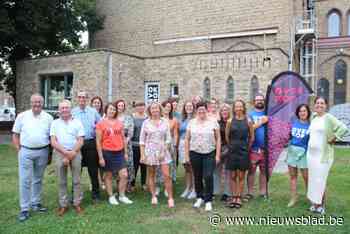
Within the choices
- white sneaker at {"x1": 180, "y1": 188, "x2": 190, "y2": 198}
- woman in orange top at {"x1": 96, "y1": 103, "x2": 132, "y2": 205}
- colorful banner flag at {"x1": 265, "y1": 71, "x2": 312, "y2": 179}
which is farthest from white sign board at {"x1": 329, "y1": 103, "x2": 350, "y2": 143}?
woman in orange top at {"x1": 96, "y1": 103, "x2": 132, "y2": 205}

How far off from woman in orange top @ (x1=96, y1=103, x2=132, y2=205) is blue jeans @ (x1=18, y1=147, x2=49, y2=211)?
34.2 inches

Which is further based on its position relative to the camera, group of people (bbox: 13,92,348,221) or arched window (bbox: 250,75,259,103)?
arched window (bbox: 250,75,259,103)

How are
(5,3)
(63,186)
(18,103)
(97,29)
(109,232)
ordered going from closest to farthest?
(109,232) < (63,186) < (5,3) < (18,103) < (97,29)

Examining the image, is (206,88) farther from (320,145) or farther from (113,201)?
(320,145)

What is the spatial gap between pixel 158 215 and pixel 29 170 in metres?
2.11

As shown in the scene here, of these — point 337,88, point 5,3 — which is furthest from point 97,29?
point 337,88

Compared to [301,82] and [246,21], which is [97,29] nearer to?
[246,21]

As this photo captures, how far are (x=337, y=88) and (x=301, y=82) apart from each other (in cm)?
1661

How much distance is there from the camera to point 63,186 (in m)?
5.72

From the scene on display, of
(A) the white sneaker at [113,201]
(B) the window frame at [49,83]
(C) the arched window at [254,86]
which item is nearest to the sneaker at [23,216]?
(A) the white sneaker at [113,201]

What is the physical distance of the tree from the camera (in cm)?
1906

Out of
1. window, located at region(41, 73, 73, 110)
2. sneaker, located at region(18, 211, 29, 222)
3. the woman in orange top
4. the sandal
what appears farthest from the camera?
window, located at region(41, 73, 73, 110)

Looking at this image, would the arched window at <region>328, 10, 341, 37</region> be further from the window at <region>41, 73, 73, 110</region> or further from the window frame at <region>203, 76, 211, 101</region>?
the window at <region>41, 73, 73, 110</region>

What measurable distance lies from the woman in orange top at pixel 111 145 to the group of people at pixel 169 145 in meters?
0.02
